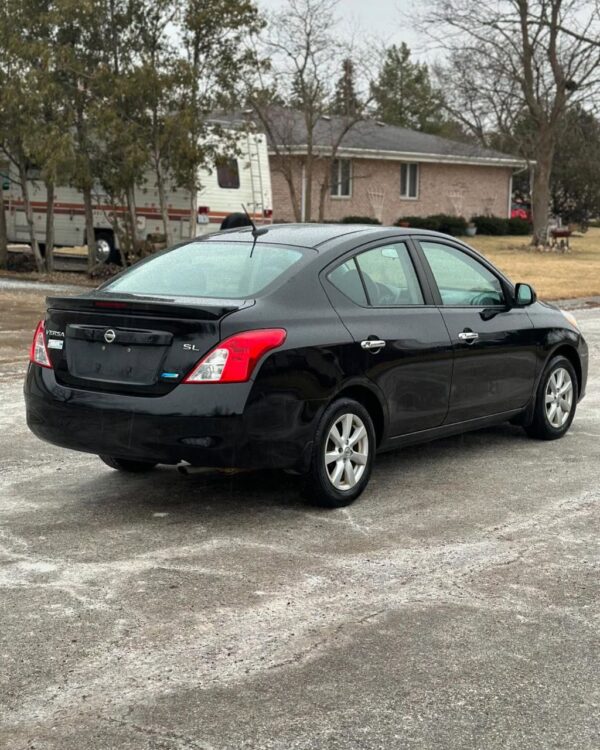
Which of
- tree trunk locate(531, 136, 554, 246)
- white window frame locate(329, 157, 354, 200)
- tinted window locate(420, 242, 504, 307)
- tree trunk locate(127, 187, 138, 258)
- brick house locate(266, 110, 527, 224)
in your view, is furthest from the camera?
white window frame locate(329, 157, 354, 200)

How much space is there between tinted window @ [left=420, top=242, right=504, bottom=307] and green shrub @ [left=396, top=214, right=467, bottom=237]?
118 feet

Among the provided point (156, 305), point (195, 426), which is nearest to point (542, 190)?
point (156, 305)

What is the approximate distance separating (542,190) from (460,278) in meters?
35.8

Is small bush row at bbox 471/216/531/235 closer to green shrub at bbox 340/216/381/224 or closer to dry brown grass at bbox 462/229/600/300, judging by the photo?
dry brown grass at bbox 462/229/600/300

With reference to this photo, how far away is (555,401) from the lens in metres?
8.57

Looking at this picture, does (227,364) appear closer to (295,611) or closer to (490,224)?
(295,611)

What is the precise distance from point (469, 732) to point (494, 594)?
4.65ft

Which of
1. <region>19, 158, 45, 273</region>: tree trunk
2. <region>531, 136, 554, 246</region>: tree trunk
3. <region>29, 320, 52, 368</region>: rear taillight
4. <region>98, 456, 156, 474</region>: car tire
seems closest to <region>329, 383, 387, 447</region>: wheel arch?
<region>98, 456, 156, 474</region>: car tire

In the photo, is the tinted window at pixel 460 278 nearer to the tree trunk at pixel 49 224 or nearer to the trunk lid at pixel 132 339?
the trunk lid at pixel 132 339

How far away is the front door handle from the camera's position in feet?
21.9

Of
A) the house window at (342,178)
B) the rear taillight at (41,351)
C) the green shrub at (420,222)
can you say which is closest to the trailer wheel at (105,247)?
the rear taillight at (41,351)

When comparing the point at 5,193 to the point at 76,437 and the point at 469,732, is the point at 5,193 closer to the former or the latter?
the point at 76,437

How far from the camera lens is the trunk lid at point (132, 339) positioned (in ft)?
19.7

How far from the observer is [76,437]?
20.6 ft
